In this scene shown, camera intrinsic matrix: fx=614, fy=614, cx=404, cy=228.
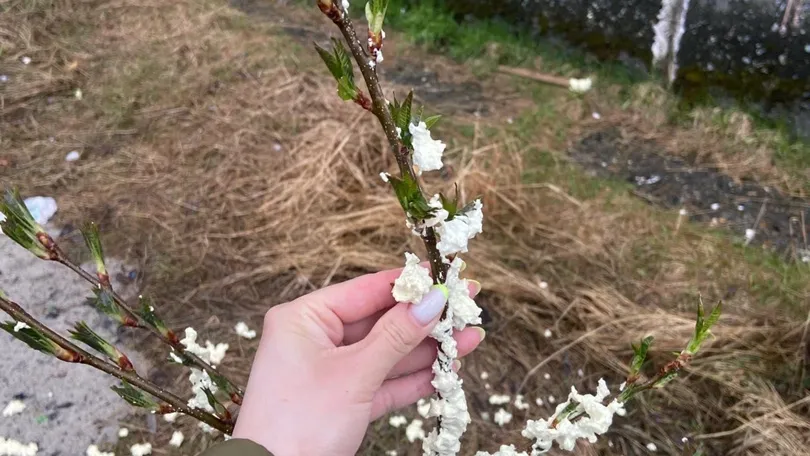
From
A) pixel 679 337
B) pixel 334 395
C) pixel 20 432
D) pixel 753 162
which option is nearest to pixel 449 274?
pixel 334 395

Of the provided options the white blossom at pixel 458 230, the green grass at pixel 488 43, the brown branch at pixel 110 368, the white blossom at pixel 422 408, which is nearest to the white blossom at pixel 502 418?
the white blossom at pixel 422 408

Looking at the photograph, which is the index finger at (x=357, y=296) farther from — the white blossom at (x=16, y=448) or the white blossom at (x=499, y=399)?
the white blossom at (x=16, y=448)

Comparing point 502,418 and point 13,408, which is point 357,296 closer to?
point 502,418

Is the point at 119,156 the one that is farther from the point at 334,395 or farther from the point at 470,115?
the point at 334,395

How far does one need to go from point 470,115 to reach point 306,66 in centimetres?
95

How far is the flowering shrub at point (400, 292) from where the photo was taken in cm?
82

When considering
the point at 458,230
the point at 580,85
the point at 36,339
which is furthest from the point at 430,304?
the point at 580,85

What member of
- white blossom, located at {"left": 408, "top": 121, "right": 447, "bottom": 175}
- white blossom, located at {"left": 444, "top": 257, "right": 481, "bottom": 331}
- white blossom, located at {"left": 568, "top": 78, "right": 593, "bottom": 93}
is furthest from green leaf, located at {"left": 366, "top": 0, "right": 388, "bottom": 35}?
white blossom, located at {"left": 568, "top": 78, "right": 593, "bottom": 93}

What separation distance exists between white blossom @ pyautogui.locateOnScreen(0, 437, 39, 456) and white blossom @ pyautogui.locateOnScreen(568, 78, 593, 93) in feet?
9.58

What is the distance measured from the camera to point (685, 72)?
331 cm

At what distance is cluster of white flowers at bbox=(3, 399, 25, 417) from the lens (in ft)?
6.66

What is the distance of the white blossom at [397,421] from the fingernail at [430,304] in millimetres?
1010

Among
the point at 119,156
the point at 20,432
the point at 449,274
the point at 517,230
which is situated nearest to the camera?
the point at 449,274

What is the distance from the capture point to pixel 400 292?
1097mm
